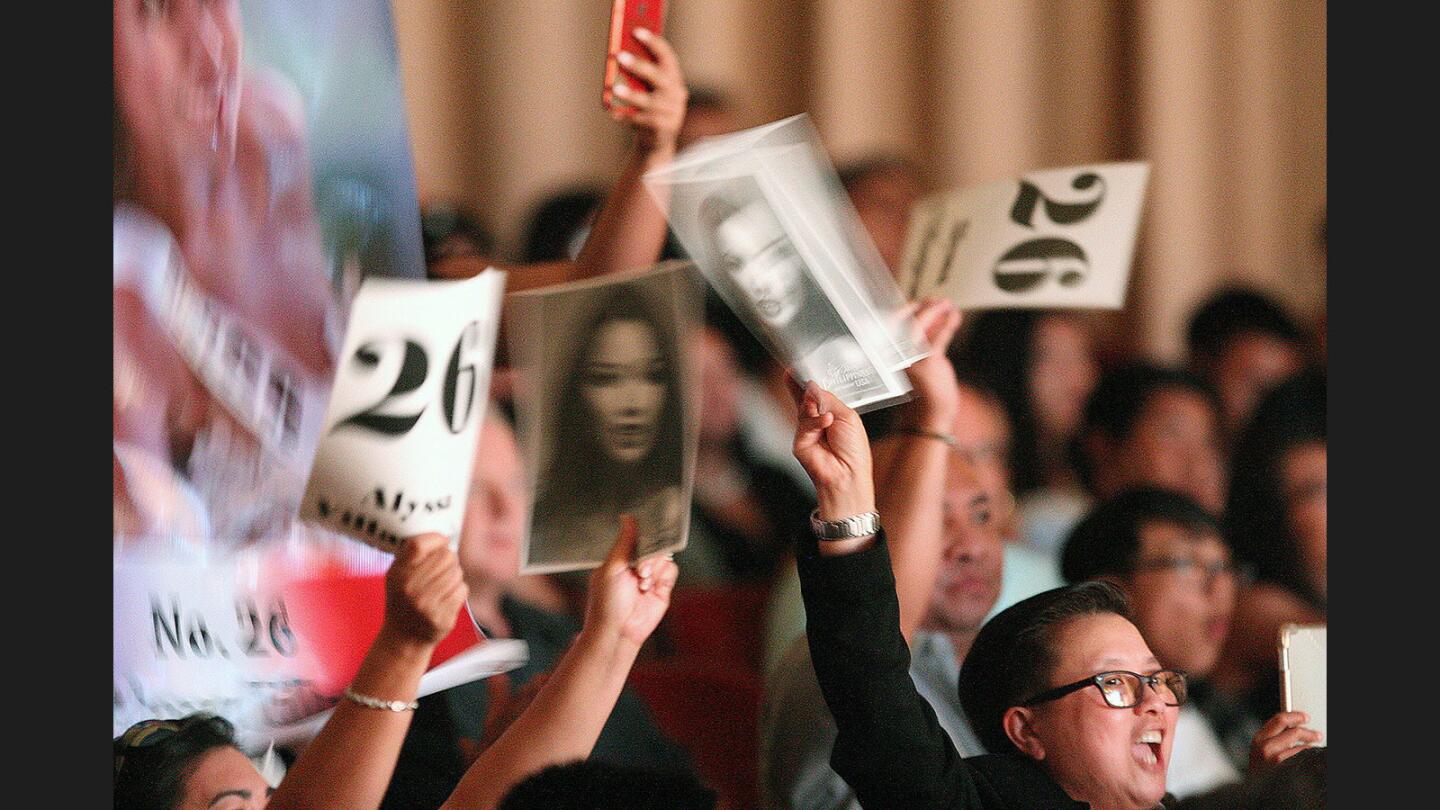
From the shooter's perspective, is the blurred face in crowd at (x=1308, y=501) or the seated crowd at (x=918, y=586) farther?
the blurred face in crowd at (x=1308, y=501)

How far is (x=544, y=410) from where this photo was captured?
164 cm

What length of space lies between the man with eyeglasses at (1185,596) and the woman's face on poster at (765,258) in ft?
1.59

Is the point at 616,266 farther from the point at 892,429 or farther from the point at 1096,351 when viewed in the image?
the point at 1096,351

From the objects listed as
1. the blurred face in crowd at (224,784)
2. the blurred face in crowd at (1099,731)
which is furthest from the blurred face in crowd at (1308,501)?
the blurred face in crowd at (224,784)

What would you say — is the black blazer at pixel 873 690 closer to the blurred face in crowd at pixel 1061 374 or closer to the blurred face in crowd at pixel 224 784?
the blurred face in crowd at pixel 1061 374

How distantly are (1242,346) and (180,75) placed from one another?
4.52ft

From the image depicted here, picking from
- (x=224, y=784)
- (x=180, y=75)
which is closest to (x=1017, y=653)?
(x=224, y=784)

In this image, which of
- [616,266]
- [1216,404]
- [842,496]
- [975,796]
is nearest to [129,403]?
[616,266]

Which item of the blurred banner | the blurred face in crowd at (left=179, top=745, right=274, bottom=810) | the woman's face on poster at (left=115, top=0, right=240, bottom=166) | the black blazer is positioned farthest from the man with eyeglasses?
the woman's face on poster at (left=115, top=0, right=240, bottom=166)

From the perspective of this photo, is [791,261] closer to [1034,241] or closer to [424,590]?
[1034,241]

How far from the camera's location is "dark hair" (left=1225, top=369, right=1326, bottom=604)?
1721 mm

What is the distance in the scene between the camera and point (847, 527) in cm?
134

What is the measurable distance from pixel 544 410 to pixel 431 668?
32cm

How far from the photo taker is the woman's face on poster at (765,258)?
5.02 ft
